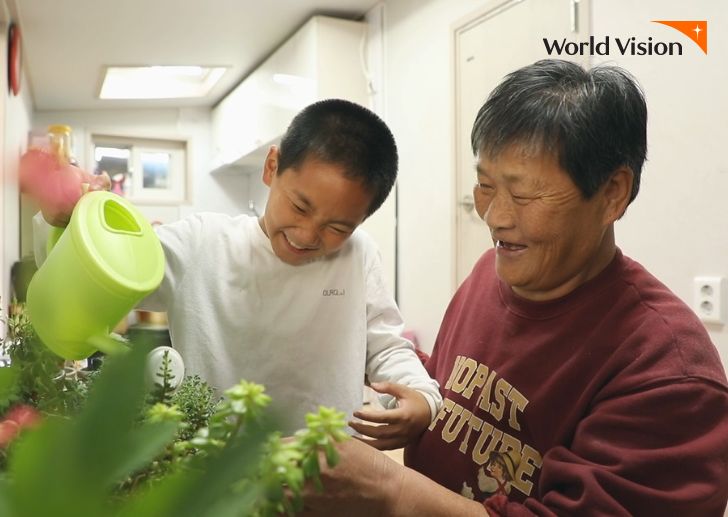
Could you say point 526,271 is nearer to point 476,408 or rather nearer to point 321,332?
point 476,408

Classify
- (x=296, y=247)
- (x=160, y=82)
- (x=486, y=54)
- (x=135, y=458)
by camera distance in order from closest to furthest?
(x=135, y=458) → (x=296, y=247) → (x=486, y=54) → (x=160, y=82)

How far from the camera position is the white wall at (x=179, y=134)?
4379mm

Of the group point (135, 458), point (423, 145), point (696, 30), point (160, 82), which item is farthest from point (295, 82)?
point (135, 458)

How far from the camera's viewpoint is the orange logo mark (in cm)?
141

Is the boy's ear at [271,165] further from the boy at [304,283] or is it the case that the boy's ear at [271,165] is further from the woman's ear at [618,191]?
the woman's ear at [618,191]

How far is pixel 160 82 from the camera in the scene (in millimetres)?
4219

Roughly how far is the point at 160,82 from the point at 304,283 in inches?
143

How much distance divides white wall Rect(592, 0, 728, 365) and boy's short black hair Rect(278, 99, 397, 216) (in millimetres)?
855

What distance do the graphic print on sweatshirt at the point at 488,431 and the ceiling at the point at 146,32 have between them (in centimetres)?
229

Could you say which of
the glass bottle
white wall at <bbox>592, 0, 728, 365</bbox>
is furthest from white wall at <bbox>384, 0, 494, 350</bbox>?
the glass bottle

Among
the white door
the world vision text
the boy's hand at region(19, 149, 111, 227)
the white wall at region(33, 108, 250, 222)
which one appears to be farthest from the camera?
the white wall at region(33, 108, 250, 222)

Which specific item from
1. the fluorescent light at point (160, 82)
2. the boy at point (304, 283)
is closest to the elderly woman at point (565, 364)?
the boy at point (304, 283)

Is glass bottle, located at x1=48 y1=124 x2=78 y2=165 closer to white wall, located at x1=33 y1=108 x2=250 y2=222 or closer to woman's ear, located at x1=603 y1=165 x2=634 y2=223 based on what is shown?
woman's ear, located at x1=603 y1=165 x2=634 y2=223

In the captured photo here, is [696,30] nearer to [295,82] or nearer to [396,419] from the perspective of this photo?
[396,419]
